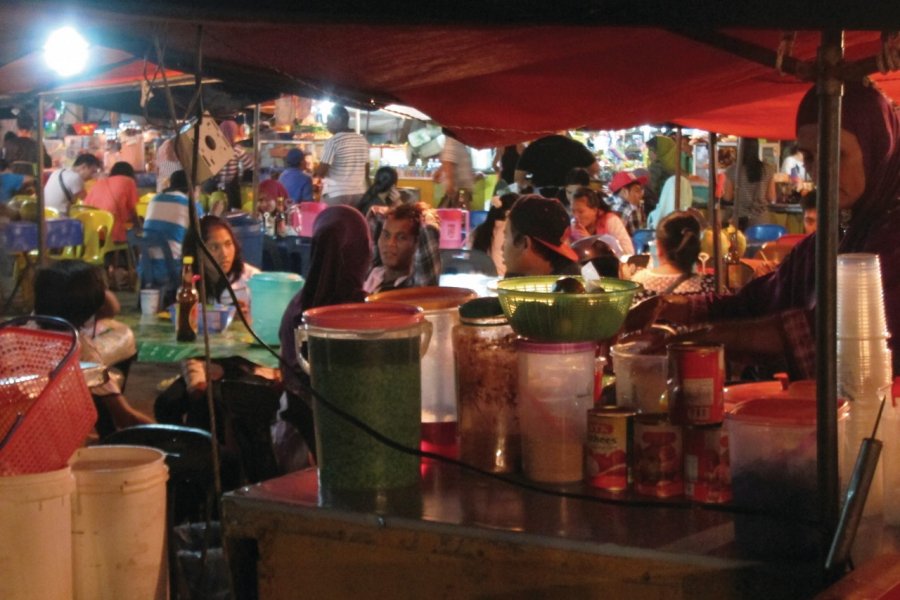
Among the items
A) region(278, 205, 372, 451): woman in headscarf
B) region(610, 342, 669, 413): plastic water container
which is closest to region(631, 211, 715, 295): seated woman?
region(278, 205, 372, 451): woman in headscarf

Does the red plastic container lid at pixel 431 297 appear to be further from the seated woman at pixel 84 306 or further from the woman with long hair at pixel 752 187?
the woman with long hair at pixel 752 187

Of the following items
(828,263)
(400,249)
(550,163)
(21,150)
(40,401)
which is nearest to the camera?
(828,263)

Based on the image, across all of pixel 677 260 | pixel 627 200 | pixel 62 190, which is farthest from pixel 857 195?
pixel 62 190

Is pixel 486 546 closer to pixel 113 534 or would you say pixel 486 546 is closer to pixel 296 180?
pixel 113 534

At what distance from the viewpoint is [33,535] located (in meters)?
2.38

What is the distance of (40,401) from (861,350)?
71.0 inches

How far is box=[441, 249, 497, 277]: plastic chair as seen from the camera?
7242 mm

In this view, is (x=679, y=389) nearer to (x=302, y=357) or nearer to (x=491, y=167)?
(x=302, y=357)

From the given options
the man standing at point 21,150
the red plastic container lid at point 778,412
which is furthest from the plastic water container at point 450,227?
the red plastic container lid at point 778,412

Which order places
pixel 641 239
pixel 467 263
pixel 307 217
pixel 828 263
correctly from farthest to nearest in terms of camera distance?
pixel 307 217 → pixel 641 239 → pixel 467 263 → pixel 828 263

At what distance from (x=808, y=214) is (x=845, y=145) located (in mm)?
5657

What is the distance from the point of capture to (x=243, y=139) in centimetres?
1441

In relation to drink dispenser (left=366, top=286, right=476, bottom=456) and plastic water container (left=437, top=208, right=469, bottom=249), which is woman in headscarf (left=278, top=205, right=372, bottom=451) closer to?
drink dispenser (left=366, top=286, right=476, bottom=456)

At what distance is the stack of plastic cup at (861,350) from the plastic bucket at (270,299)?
398 centimetres
